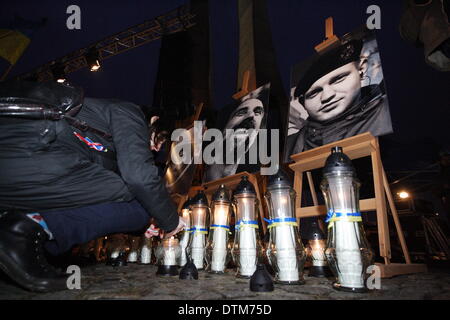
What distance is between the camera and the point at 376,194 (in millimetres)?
1749

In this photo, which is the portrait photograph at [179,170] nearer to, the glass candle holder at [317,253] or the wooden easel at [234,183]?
the wooden easel at [234,183]

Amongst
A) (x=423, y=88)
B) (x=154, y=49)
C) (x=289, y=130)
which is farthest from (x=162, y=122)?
(x=154, y=49)

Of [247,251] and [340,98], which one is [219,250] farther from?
[340,98]

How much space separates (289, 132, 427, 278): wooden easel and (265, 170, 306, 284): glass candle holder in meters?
0.56

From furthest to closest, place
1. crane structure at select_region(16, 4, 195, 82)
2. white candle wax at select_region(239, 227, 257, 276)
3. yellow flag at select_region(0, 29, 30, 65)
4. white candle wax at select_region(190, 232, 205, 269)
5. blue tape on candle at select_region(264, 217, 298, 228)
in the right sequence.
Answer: crane structure at select_region(16, 4, 195, 82) < yellow flag at select_region(0, 29, 30, 65) < white candle wax at select_region(190, 232, 205, 269) < white candle wax at select_region(239, 227, 257, 276) < blue tape on candle at select_region(264, 217, 298, 228)

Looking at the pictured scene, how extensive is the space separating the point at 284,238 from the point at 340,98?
1.51 meters

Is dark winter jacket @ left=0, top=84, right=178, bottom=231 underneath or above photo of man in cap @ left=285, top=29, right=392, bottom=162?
underneath

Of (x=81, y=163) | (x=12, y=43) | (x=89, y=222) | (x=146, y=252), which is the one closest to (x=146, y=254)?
(x=146, y=252)

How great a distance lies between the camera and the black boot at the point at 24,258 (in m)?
1.09

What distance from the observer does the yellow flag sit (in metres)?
9.04

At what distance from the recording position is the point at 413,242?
5203 mm

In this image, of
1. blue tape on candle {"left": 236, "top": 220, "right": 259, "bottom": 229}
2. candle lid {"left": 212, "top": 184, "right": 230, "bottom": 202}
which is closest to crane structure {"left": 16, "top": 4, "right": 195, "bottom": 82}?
candle lid {"left": 212, "top": 184, "right": 230, "bottom": 202}

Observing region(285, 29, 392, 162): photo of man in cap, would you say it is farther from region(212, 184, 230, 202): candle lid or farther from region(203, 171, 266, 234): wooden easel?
region(212, 184, 230, 202): candle lid
